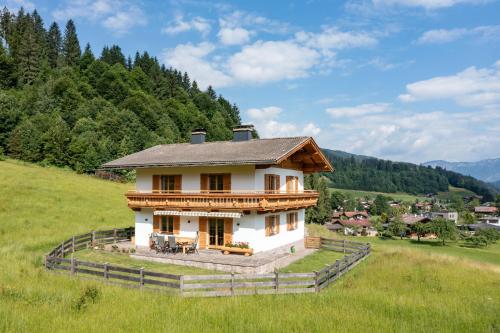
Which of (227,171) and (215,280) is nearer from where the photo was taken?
(215,280)

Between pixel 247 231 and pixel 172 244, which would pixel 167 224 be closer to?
pixel 172 244

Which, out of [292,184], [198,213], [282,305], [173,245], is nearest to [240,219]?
[198,213]

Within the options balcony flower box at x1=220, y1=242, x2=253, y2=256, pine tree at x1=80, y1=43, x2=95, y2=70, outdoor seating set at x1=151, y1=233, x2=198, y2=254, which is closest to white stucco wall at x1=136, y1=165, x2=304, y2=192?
balcony flower box at x1=220, y1=242, x2=253, y2=256

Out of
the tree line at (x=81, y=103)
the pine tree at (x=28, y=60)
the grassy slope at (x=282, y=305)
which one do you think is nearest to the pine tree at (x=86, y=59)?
the tree line at (x=81, y=103)

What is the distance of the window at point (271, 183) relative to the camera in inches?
955

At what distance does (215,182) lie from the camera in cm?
2452

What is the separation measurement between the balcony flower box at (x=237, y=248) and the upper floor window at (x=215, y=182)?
341 centimetres

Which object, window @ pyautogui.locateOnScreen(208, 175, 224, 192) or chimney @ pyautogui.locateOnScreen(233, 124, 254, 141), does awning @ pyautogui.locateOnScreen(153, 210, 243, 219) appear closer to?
window @ pyautogui.locateOnScreen(208, 175, 224, 192)

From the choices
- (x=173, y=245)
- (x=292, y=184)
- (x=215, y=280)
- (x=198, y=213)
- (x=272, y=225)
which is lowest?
(x=215, y=280)

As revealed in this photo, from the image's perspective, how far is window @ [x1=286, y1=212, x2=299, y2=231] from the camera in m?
27.6

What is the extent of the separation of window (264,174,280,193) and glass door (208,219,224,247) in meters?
3.64

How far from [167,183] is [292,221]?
961cm

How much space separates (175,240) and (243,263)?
542 cm

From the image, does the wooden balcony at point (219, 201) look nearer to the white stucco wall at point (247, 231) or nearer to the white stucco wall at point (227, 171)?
the white stucco wall at point (227, 171)
